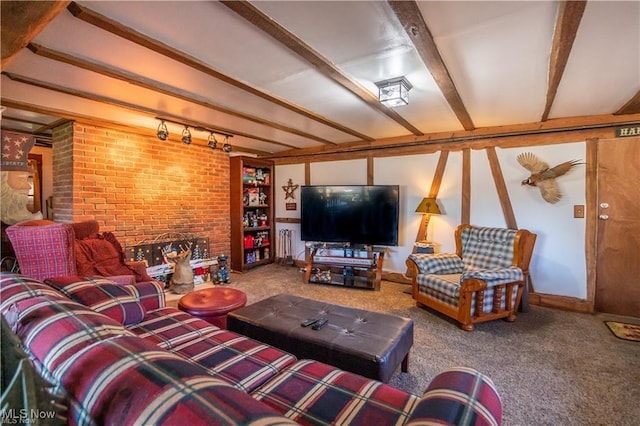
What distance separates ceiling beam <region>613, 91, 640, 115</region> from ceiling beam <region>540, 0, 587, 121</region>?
1.02m

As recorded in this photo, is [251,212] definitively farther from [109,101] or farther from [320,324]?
[320,324]

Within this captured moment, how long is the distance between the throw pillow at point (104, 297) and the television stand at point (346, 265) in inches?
107

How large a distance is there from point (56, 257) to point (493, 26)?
3.32 meters

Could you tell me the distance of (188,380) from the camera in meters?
0.71

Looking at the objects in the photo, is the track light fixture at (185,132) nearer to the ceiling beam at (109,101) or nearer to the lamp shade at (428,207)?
the ceiling beam at (109,101)

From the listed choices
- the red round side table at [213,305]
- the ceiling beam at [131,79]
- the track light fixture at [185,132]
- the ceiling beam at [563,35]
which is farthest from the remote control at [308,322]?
the track light fixture at [185,132]

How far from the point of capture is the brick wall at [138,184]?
338cm

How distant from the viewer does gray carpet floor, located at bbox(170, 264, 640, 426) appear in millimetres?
1743

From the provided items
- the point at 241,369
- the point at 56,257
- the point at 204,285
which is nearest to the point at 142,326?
the point at 241,369

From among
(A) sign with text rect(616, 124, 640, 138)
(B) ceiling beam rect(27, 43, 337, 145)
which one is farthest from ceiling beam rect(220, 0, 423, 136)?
(A) sign with text rect(616, 124, 640, 138)

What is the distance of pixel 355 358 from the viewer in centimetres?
167

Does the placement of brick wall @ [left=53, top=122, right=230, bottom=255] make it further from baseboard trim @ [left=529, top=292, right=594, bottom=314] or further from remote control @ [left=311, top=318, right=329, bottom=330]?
baseboard trim @ [left=529, top=292, right=594, bottom=314]

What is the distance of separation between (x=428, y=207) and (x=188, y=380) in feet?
12.2

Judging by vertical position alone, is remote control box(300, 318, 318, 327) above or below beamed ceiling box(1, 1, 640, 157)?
below
